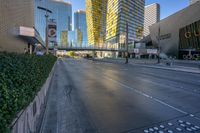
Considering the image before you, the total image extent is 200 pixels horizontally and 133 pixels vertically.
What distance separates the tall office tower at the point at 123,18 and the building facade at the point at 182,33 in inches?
1029

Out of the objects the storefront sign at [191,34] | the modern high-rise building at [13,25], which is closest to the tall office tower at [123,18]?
the storefront sign at [191,34]

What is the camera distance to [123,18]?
387 ft

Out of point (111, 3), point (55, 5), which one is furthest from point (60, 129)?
point (111, 3)

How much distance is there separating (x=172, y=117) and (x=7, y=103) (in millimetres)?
5153

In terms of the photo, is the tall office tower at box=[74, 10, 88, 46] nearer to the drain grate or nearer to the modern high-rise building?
the modern high-rise building

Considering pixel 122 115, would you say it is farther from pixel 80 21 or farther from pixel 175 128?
pixel 80 21

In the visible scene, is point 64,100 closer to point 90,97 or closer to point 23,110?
point 90,97

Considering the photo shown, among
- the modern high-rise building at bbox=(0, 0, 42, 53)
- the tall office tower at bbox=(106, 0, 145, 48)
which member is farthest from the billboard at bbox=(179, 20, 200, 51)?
the modern high-rise building at bbox=(0, 0, 42, 53)

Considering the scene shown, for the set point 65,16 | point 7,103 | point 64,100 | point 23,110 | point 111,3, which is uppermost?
point 111,3

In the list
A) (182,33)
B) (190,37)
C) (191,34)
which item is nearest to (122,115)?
(191,34)

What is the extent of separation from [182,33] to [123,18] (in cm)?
4416

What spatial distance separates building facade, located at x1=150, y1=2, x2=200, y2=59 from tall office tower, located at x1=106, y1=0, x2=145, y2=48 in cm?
2613

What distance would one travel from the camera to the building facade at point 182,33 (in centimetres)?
7408

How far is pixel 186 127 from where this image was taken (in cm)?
541
